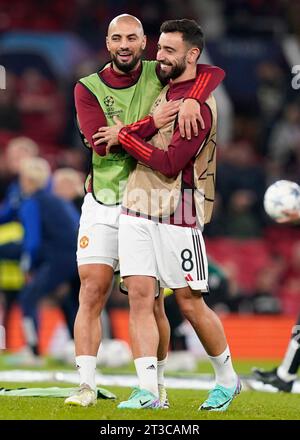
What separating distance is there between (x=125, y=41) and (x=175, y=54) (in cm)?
41

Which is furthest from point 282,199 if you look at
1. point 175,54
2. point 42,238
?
point 42,238

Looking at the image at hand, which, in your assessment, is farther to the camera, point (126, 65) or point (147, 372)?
point (126, 65)

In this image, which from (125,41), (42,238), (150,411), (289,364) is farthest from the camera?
(42,238)

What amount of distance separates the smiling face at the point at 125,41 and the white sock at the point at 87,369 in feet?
6.38

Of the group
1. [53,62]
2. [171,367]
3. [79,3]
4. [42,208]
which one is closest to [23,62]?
[53,62]

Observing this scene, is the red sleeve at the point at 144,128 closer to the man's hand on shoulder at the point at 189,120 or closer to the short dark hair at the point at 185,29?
the man's hand on shoulder at the point at 189,120

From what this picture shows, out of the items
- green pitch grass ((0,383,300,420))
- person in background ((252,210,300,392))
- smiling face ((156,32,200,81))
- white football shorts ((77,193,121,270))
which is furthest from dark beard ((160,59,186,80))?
person in background ((252,210,300,392))

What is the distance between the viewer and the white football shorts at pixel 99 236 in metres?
7.74

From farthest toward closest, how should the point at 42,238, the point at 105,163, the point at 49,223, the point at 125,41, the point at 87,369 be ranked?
the point at 42,238 → the point at 49,223 → the point at 105,163 → the point at 125,41 → the point at 87,369

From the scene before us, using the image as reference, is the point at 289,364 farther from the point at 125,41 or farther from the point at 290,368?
the point at 125,41

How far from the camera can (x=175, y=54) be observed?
24.7ft

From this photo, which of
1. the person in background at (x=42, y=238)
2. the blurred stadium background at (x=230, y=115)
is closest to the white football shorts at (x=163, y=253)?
the person in background at (x=42, y=238)
